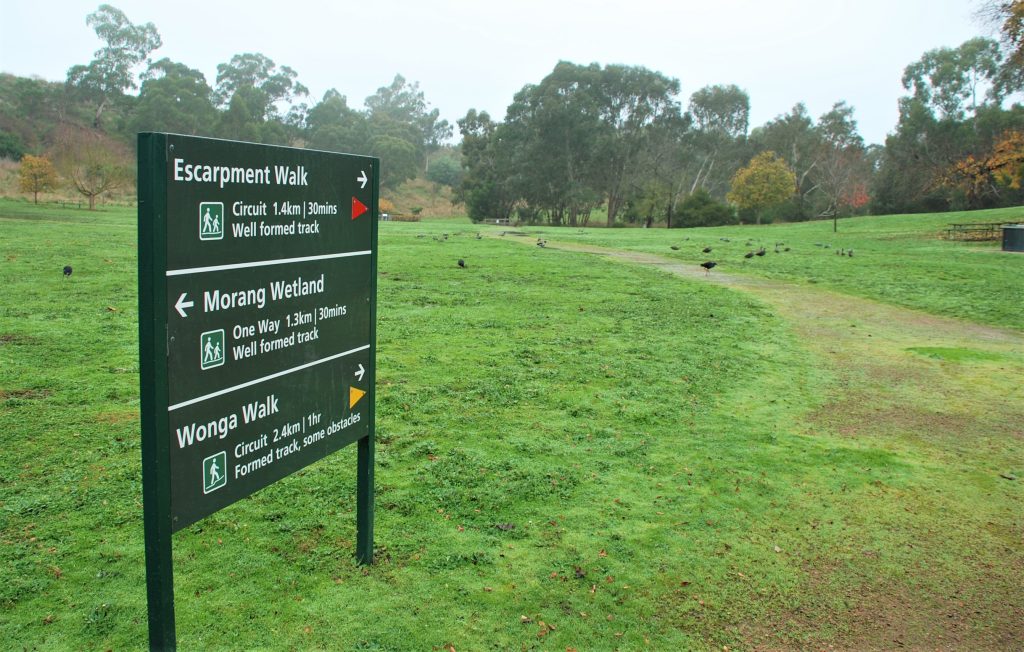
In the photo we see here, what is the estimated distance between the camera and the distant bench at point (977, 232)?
3080 centimetres

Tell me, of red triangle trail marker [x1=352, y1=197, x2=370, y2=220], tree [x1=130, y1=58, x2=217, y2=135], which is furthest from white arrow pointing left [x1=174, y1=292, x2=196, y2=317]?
tree [x1=130, y1=58, x2=217, y2=135]

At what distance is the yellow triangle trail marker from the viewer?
398 cm

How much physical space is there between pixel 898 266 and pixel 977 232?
15.0m

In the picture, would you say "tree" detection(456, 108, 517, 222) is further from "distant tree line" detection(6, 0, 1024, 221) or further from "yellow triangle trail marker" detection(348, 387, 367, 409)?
"yellow triangle trail marker" detection(348, 387, 367, 409)

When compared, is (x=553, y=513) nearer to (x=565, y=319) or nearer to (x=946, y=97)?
(x=565, y=319)

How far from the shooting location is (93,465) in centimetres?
524

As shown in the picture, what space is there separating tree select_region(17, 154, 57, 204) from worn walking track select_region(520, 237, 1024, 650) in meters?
41.0

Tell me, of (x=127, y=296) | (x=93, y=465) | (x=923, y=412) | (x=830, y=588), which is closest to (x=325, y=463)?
(x=93, y=465)

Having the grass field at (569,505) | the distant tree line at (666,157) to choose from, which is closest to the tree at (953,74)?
the distant tree line at (666,157)

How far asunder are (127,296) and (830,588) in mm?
10759

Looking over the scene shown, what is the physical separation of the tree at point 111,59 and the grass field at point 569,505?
7222 centimetres

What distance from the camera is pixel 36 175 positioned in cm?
4228

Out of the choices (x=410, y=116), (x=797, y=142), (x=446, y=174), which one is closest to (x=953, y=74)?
(x=797, y=142)

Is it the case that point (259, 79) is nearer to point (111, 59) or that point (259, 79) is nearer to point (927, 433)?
point (111, 59)
